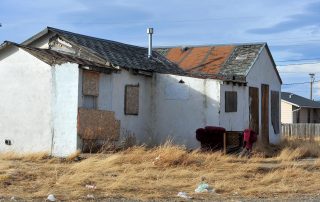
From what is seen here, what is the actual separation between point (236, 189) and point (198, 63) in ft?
55.7

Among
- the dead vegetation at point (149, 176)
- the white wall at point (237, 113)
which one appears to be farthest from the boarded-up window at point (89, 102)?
the white wall at point (237, 113)

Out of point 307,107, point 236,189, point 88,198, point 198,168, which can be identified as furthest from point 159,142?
point 307,107

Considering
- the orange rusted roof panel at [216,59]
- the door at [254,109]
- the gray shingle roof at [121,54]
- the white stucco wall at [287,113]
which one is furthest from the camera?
the white stucco wall at [287,113]

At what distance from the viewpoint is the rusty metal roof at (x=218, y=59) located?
26.7m

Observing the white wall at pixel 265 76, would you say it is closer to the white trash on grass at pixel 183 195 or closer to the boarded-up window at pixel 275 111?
the boarded-up window at pixel 275 111

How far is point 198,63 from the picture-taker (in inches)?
1143

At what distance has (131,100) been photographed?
22.1 meters

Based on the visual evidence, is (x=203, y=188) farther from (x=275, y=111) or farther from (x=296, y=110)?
(x=296, y=110)

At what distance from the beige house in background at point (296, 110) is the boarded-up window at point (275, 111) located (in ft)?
60.9

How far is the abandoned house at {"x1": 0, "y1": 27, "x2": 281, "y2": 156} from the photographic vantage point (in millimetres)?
18922

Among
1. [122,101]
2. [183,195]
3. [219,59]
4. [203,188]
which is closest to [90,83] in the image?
[122,101]

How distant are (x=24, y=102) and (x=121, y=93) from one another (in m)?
3.93

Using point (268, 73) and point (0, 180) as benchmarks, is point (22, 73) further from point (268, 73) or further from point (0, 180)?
point (268, 73)

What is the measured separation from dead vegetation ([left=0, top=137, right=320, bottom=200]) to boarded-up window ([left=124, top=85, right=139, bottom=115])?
331cm
